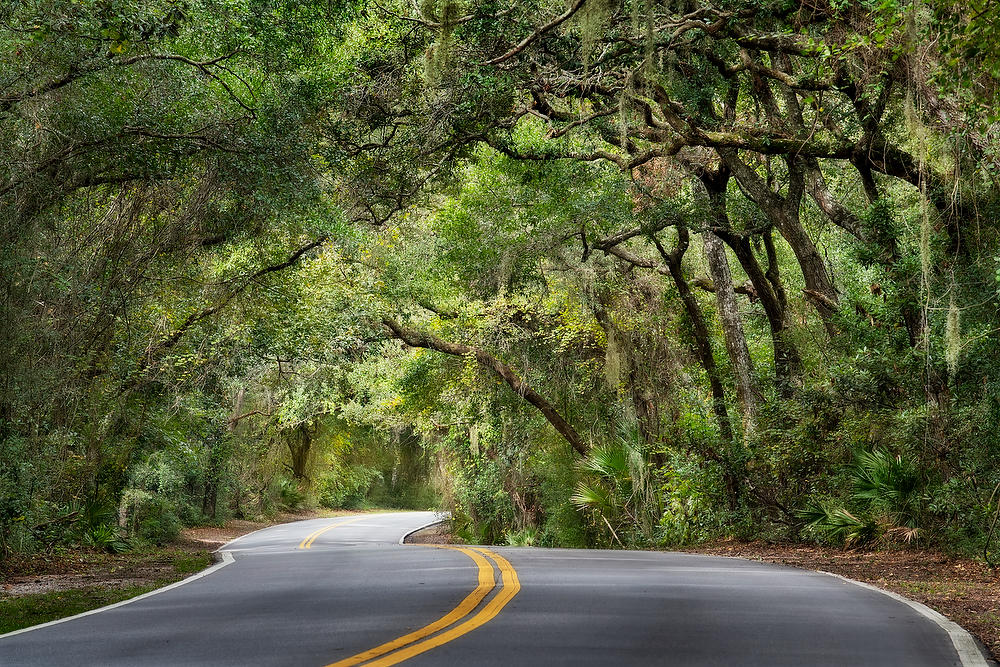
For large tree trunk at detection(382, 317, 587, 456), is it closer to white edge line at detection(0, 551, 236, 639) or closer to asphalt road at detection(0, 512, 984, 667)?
white edge line at detection(0, 551, 236, 639)

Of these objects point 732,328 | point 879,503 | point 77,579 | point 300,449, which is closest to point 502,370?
point 732,328

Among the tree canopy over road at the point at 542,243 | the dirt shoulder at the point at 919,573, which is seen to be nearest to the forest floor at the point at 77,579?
the tree canopy over road at the point at 542,243

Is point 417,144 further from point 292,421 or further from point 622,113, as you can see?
point 292,421

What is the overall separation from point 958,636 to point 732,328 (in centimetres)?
1437

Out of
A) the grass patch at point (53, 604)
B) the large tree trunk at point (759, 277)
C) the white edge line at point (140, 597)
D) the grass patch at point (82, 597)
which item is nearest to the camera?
the white edge line at point (140, 597)

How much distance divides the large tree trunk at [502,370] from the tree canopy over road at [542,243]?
0.11 meters

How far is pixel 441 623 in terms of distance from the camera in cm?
859

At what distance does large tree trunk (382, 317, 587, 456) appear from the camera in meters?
26.1

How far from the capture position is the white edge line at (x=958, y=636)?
23.2 feet

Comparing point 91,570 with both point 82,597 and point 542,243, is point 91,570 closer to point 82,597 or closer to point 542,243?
point 82,597

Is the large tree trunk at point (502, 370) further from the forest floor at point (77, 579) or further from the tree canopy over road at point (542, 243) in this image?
the forest floor at point (77, 579)

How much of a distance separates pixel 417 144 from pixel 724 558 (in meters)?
8.70

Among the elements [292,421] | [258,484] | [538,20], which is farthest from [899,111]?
[258,484]

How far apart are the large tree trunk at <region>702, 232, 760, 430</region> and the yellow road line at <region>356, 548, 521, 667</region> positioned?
10.3 m
